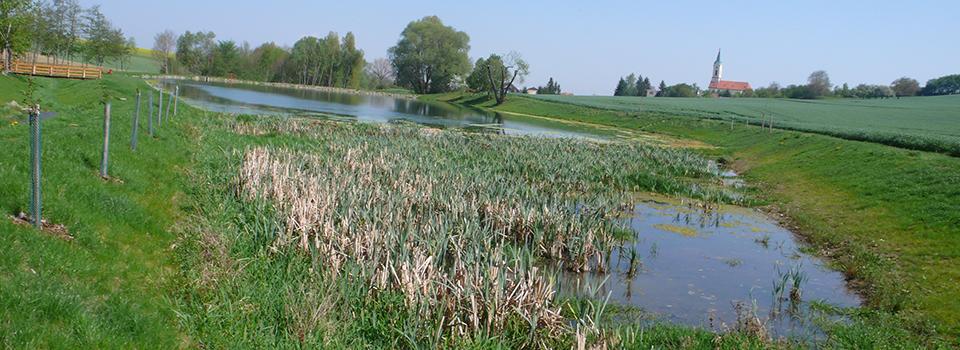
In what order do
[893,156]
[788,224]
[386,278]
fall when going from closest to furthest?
1. [386,278]
2. [788,224]
3. [893,156]

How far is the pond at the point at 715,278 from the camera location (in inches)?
446

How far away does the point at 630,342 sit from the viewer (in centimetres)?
888

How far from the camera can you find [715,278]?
45.2 ft

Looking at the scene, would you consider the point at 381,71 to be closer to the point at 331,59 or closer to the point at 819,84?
the point at 331,59

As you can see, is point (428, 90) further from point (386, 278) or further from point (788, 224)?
point (386, 278)

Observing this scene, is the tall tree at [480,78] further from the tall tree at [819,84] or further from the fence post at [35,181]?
the fence post at [35,181]

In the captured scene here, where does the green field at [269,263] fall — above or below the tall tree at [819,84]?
below

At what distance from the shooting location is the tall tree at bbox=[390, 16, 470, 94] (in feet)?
436

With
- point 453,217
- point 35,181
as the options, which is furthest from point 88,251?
point 453,217

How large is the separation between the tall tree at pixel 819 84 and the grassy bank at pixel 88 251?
423 feet

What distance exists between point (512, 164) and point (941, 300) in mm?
15184

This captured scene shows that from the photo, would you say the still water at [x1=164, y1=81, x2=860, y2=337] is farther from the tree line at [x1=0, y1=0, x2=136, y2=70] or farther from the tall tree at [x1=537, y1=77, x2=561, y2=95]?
the tall tree at [x1=537, y1=77, x2=561, y2=95]

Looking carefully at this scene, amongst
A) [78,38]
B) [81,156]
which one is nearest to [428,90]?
[78,38]

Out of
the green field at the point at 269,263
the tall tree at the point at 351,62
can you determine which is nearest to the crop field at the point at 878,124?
the green field at the point at 269,263
